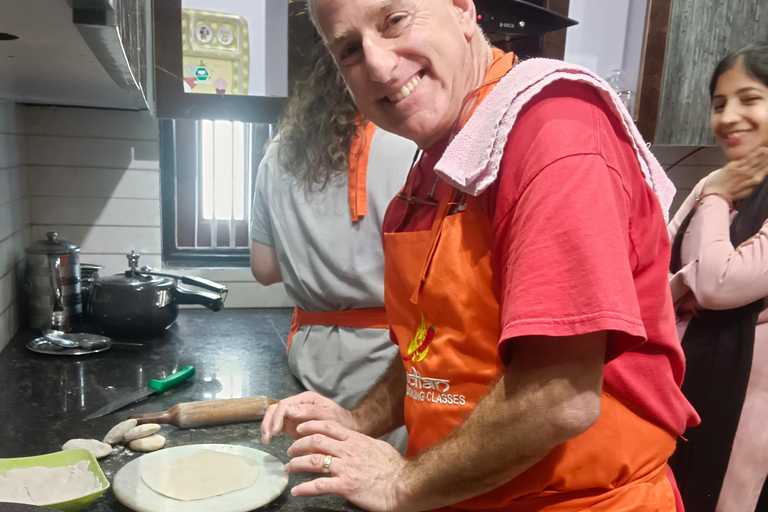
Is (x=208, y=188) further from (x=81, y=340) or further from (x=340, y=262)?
(x=340, y=262)

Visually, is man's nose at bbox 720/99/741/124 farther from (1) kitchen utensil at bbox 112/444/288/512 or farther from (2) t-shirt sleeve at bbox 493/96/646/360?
(1) kitchen utensil at bbox 112/444/288/512

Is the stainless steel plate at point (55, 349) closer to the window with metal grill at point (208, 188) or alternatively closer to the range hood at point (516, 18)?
the window with metal grill at point (208, 188)

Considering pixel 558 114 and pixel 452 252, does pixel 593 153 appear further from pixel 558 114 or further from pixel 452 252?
pixel 452 252

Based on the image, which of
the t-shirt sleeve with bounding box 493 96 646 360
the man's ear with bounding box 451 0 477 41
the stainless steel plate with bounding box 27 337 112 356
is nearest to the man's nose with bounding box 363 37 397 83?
the man's ear with bounding box 451 0 477 41

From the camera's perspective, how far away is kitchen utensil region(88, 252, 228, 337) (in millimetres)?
1652

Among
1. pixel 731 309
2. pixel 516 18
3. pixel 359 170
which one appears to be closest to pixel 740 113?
pixel 731 309

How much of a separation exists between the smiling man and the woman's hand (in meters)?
1.12

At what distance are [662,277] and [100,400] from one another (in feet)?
3.68

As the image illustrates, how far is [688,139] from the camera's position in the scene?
204cm

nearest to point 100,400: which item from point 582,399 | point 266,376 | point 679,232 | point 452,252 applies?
point 266,376

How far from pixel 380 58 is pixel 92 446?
0.77 metres

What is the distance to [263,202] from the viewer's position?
4.95 feet

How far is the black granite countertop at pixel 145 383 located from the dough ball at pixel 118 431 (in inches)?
0.8

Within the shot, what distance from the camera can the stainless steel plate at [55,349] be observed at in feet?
5.17
